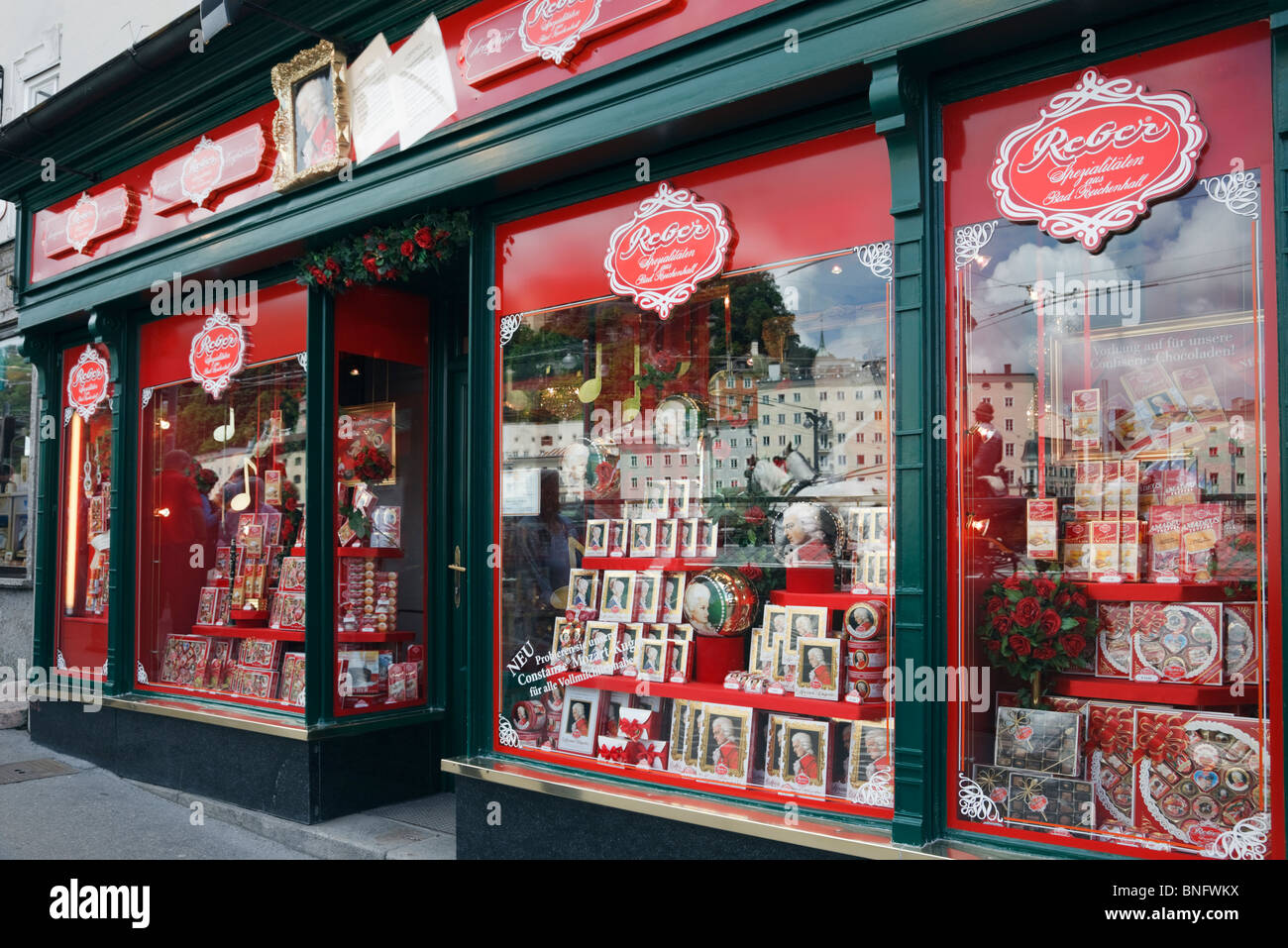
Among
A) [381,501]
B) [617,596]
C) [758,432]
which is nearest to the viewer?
[758,432]

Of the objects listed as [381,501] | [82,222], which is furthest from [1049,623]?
[82,222]

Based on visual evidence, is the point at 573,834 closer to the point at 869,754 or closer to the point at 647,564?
the point at 647,564

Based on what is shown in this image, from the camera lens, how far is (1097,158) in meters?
3.45

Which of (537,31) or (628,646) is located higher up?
(537,31)

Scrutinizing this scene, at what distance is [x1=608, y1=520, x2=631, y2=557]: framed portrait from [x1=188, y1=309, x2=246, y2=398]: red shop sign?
3294 millimetres

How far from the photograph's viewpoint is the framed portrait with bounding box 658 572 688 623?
4785 mm

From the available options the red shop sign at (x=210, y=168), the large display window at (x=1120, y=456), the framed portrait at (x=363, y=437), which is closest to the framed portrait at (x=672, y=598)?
the large display window at (x=1120, y=456)

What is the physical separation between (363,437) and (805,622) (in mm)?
3510

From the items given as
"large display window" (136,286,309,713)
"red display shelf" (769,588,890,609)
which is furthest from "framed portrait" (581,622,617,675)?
"large display window" (136,286,309,713)

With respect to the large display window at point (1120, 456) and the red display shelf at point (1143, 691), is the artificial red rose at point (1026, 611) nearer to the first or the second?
the large display window at point (1120, 456)

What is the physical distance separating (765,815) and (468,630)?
6.20 ft

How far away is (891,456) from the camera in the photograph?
13.0 ft

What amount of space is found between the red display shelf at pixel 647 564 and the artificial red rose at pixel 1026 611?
4.85ft

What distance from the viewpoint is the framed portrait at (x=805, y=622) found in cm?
432
